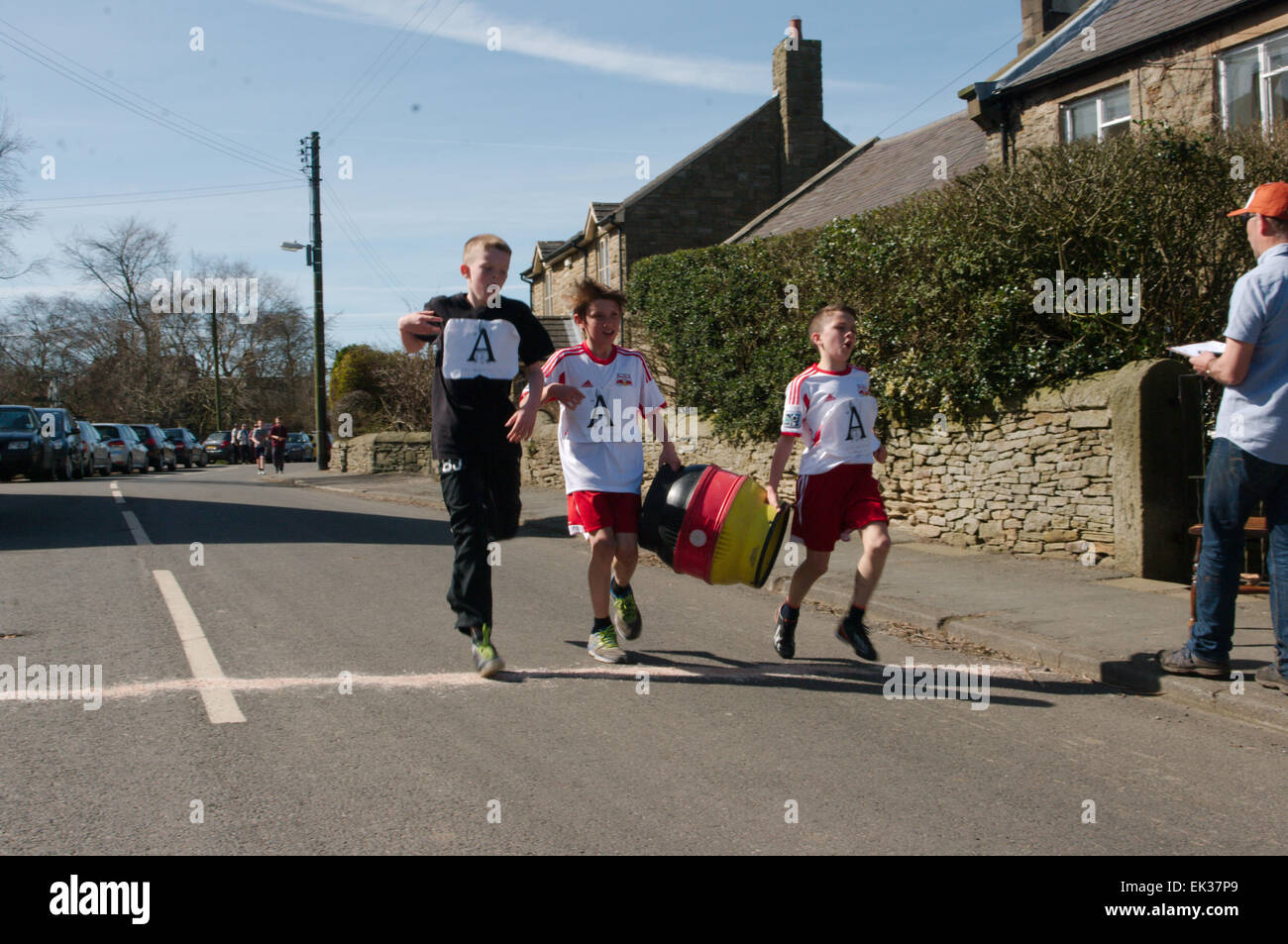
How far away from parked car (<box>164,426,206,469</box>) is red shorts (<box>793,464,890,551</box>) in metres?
44.7

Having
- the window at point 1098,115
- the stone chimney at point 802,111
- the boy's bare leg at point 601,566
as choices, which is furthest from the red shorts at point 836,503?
the stone chimney at point 802,111

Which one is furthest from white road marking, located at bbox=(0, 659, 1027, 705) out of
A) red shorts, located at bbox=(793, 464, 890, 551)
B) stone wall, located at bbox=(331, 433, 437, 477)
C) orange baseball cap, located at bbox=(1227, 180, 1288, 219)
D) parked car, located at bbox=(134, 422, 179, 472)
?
parked car, located at bbox=(134, 422, 179, 472)

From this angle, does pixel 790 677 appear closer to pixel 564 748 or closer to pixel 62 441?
pixel 564 748

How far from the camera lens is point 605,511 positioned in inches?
225

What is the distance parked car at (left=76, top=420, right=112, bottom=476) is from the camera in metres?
31.1

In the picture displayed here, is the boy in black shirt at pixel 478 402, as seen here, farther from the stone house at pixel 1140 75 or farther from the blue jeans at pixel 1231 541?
the stone house at pixel 1140 75

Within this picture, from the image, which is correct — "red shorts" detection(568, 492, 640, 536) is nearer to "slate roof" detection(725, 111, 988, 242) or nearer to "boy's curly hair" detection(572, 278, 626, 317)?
"boy's curly hair" detection(572, 278, 626, 317)

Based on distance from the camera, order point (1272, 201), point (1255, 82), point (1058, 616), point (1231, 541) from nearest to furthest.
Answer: point (1272, 201) → point (1231, 541) → point (1058, 616) → point (1255, 82)

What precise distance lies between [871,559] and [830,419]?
2.54 ft

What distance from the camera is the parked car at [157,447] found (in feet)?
135

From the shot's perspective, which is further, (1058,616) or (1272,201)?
(1058,616)

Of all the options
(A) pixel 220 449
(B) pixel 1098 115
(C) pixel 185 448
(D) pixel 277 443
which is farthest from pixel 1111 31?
(A) pixel 220 449

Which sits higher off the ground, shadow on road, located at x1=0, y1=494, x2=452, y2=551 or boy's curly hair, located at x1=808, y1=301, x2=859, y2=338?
boy's curly hair, located at x1=808, y1=301, x2=859, y2=338
